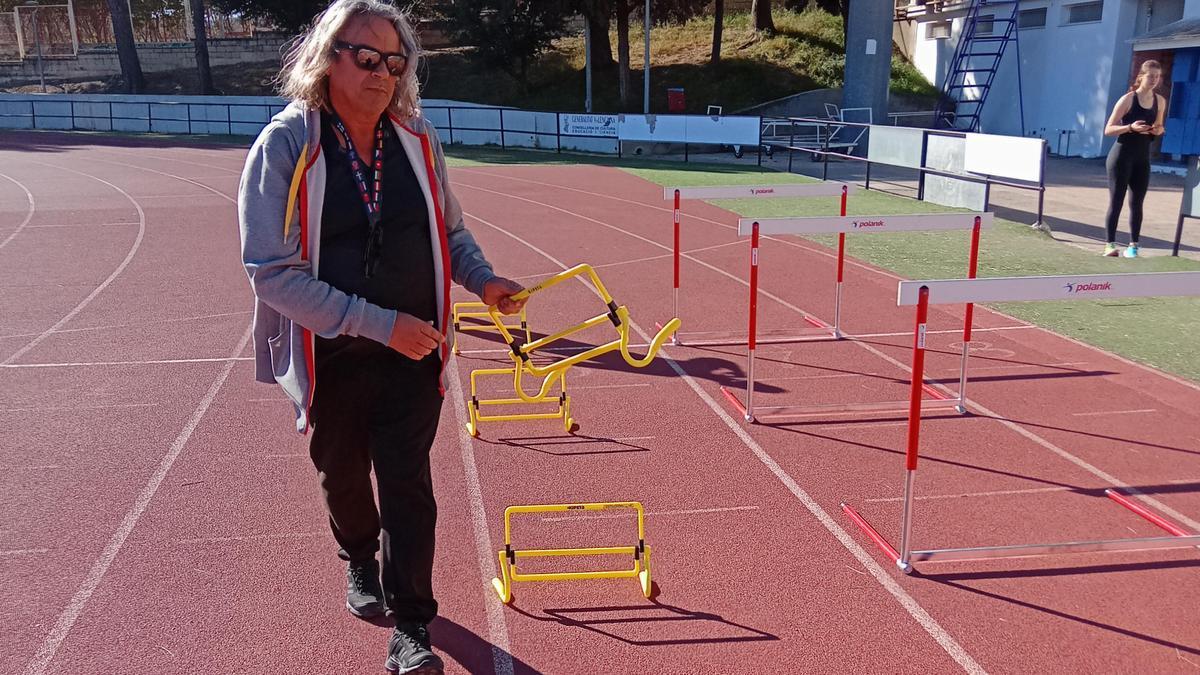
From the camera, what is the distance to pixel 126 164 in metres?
24.2

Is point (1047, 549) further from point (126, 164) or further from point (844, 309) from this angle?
point (126, 164)

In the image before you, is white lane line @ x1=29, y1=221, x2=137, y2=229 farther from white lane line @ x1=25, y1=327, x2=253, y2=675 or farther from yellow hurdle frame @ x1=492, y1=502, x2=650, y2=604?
yellow hurdle frame @ x1=492, y1=502, x2=650, y2=604

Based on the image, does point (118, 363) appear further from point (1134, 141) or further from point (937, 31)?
point (937, 31)

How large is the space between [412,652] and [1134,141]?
34.6 ft

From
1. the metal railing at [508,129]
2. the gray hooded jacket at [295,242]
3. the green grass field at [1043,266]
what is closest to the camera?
the gray hooded jacket at [295,242]

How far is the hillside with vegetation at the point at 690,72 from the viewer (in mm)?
35312

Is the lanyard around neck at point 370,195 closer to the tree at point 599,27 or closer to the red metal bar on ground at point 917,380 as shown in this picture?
the red metal bar on ground at point 917,380

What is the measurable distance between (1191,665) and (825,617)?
1321mm

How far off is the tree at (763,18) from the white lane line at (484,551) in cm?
3492

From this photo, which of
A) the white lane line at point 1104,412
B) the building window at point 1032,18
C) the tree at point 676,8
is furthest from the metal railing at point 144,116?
the white lane line at point 1104,412

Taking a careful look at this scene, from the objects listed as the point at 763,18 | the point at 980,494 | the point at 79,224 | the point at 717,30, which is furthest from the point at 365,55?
the point at 763,18

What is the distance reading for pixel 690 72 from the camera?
1501 inches

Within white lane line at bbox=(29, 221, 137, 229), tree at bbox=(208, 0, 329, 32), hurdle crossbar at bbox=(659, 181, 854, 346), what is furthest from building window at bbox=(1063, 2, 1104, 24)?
tree at bbox=(208, 0, 329, 32)

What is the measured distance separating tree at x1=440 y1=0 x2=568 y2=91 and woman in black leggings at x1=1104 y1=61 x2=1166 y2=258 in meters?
26.1
